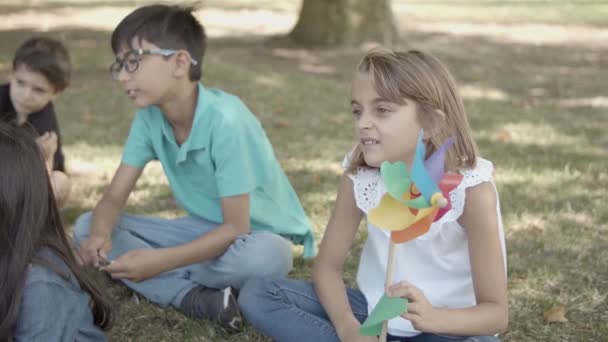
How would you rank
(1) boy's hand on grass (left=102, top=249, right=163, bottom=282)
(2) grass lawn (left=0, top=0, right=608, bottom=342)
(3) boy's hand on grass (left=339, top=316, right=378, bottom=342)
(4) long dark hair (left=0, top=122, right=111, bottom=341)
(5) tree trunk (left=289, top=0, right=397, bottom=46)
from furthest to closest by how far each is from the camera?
(5) tree trunk (left=289, top=0, right=397, bottom=46), (2) grass lawn (left=0, top=0, right=608, bottom=342), (1) boy's hand on grass (left=102, top=249, right=163, bottom=282), (3) boy's hand on grass (left=339, top=316, right=378, bottom=342), (4) long dark hair (left=0, top=122, right=111, bottom=341)

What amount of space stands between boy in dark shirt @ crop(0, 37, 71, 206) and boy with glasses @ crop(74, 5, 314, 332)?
0.65m

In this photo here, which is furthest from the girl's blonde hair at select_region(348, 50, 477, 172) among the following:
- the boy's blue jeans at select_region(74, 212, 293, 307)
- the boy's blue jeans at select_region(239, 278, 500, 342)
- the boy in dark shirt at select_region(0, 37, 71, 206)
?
the boy in dark shirt at select_region(0, 37, 71, 206)

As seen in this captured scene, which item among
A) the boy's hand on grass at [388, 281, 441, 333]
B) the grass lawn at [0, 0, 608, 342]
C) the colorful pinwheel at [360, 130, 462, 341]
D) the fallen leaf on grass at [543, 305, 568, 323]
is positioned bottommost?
the grass lawn at [0, 0, 608, 342]

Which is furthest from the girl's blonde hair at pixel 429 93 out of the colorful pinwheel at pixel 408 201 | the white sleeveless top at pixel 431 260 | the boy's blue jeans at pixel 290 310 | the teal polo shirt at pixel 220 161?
the teal polo shirt at pixel 220 161

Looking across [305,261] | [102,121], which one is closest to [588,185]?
[305,261]

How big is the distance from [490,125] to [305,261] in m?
2.93

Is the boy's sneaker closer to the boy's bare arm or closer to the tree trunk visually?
the boy's bare arm

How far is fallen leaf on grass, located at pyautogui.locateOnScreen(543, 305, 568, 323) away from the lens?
123 inches

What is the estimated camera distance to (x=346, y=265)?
12.0ft

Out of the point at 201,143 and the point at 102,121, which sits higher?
the point at 201,143

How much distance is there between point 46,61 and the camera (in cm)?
394

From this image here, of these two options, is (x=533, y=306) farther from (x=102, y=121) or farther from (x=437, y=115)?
(x=102, y=121)

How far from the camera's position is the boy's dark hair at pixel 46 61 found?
3.92 meters

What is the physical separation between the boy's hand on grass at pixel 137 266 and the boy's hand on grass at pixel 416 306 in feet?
3.84
